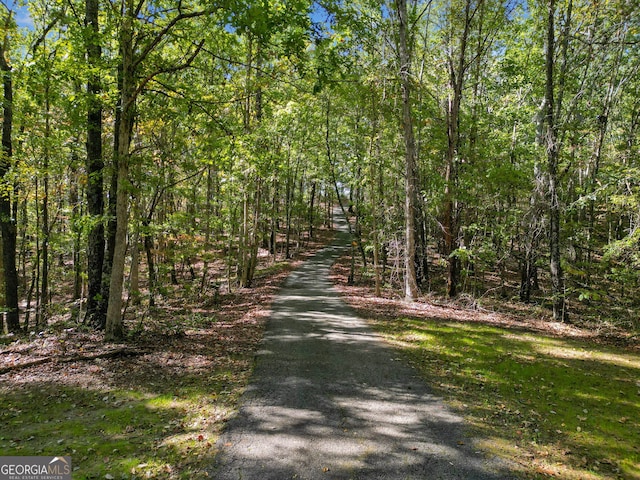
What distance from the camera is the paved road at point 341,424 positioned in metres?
4.09

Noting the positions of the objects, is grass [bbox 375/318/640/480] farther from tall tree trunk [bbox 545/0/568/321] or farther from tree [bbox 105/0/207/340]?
tree [bbox 105/0/207/340]

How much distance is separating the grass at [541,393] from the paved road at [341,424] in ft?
1.72

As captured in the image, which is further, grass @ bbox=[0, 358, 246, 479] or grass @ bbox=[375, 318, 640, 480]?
grass @ bbox=[375, 318, 640, 480]

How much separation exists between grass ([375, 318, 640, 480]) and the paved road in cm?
52

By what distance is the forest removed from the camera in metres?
7.39

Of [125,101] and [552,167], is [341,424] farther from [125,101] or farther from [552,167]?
[552,167]

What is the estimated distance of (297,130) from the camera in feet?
68.2

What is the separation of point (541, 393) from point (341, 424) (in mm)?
3690

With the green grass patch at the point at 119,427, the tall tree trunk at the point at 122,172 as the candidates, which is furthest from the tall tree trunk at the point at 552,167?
the tall tree trunk at the point at 122,172

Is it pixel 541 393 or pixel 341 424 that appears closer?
pixel 341 424

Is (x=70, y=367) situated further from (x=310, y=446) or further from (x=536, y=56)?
(x=536, y=56)

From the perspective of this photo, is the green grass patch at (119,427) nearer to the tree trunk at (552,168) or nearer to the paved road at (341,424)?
the paved road at (341,424)

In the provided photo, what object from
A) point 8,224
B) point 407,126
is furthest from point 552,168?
point 8,224

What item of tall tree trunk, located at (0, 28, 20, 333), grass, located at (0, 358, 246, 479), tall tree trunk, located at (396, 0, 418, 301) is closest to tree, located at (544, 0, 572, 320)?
tall tree trunk, located at (396, 0, 418, 301)
